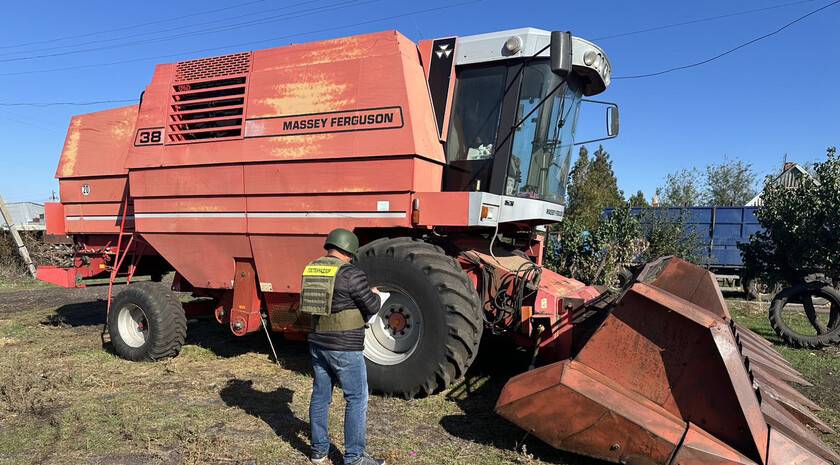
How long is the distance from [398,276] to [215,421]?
75.0 inches

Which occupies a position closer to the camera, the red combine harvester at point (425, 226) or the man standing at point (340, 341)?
the red combine harvester at point (425, 226)

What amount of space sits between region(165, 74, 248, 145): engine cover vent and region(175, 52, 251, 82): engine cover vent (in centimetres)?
8

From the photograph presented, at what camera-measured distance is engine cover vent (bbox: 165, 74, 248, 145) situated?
6051mm

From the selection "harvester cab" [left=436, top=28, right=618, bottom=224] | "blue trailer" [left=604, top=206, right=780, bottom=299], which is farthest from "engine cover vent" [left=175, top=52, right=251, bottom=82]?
"blue trailer" [left=604, top=206, right=780, bottom=299]

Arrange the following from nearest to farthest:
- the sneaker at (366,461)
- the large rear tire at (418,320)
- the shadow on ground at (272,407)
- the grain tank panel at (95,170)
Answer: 1. the sneaker at (366,461)
2. the shadow on ground at (272,407)
3. the large rear tire at (418,320)
4. the grain tank panel at (95,170)

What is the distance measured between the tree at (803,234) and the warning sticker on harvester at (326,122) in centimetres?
739

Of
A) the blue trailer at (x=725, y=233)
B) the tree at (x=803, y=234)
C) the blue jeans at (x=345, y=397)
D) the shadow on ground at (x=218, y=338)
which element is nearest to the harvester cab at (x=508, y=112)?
the blue jeans at (x=345, y=397)

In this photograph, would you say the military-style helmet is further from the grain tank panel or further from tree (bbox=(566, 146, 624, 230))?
tree (bbox=(566, 146, 624, 230))

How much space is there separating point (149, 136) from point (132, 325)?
2290 millimetres

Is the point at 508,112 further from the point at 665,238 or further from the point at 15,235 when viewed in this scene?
the point at 15,235

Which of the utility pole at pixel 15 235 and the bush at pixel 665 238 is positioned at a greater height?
the bush at pixel 665 238

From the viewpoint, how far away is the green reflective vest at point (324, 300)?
3.55 m

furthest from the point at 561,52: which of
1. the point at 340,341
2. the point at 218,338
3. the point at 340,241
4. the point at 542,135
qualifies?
the point at 218,338

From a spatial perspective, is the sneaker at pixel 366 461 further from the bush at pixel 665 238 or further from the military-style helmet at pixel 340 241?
the bush at pixel 665 238
